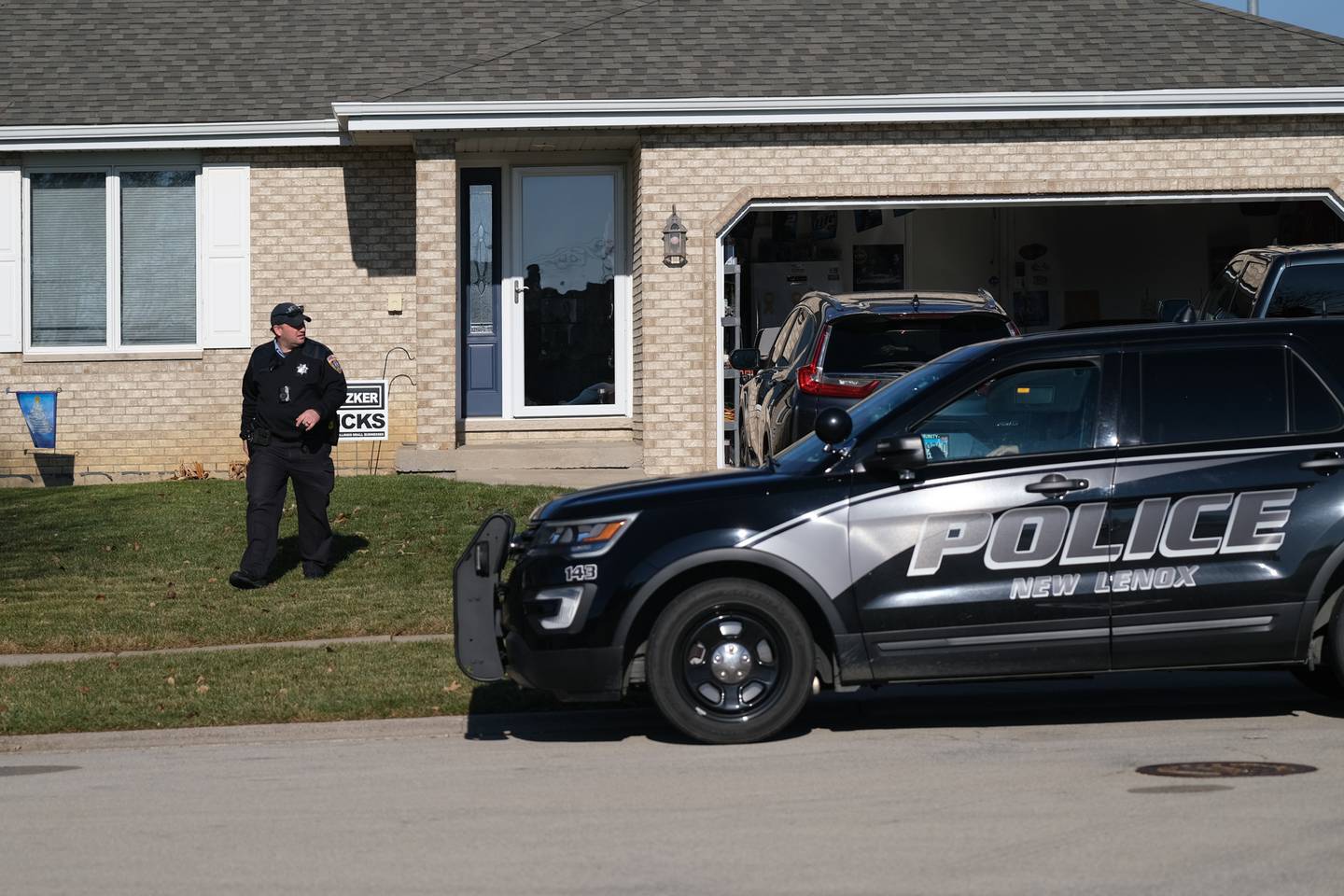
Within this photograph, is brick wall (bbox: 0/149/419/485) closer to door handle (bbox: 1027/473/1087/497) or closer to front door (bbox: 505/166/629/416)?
front door (bbox: 505/166/629/416)

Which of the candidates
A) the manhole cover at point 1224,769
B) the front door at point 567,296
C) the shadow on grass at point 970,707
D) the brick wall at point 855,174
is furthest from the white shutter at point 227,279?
the manhole cover at point 1224,769

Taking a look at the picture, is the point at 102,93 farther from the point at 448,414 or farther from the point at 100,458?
the point at 448,414

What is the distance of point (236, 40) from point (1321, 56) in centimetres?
1192

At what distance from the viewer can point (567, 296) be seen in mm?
18969

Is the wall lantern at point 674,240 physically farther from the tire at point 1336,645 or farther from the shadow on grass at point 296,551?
the tire at point 1336,645

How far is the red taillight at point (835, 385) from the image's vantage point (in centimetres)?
1287

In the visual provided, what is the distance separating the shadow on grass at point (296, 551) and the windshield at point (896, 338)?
3982 mm

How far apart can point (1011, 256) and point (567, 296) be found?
7649mm

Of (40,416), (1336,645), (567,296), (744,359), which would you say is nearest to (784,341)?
(744,359)

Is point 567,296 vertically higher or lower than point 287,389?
higher

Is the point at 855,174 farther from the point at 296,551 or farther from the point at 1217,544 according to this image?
the point at 1217,544

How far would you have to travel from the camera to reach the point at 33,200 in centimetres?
1898

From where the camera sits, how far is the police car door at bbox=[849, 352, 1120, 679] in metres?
7.55

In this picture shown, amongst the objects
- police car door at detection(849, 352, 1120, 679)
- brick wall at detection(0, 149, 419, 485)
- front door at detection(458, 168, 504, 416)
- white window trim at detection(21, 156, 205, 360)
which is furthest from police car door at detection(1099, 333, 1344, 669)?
Answer: white window trim at detection(21, 156, 205, 360)
